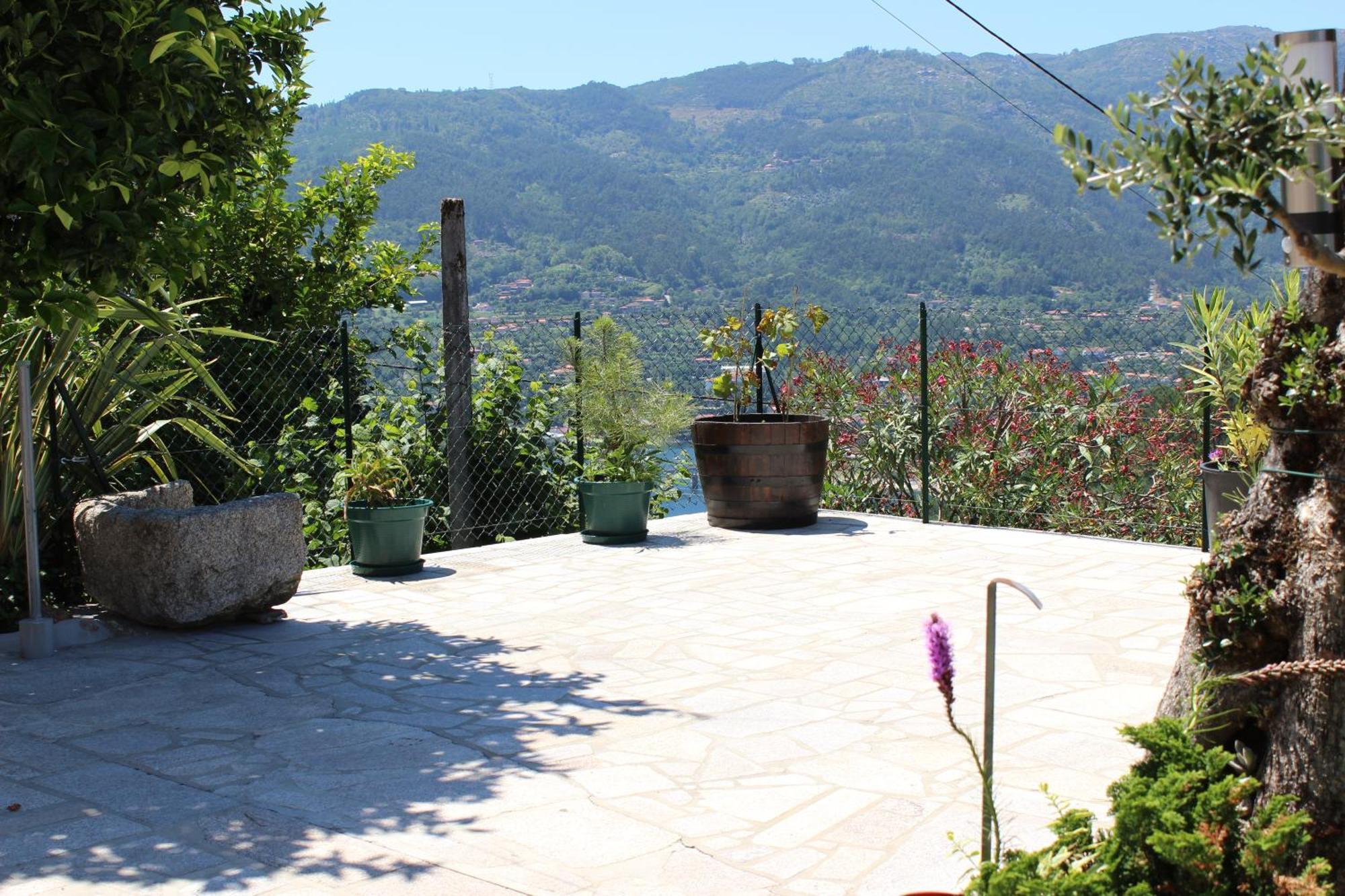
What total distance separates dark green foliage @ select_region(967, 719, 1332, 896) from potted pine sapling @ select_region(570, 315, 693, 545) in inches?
233

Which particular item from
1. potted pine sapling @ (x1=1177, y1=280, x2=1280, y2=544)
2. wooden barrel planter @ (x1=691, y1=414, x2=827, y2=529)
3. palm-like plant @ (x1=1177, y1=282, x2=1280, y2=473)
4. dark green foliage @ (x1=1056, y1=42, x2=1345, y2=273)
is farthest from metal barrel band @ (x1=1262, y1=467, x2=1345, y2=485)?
wooden barrel planter @ (x1=691, y1=414, x2=827, y2=529)

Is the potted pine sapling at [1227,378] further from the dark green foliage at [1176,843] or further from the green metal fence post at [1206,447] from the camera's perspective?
the dark green foliage at [1176,843]

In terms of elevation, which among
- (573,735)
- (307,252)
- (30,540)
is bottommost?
(573,735)

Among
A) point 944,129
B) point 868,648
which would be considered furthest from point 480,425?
point 944,129

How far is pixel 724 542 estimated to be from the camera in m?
8.62

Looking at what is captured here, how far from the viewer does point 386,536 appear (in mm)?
7570

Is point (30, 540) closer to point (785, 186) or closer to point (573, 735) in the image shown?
point (573, 735)

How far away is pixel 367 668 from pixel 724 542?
3543mm

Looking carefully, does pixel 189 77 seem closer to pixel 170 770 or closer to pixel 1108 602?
pixel 170 770

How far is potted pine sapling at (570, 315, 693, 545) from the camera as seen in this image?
8.62 meters

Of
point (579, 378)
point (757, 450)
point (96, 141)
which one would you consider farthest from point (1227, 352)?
point (96, 141)

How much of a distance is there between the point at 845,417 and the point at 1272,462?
23.3ft

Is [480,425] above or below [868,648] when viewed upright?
above

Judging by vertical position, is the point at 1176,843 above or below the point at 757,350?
below
